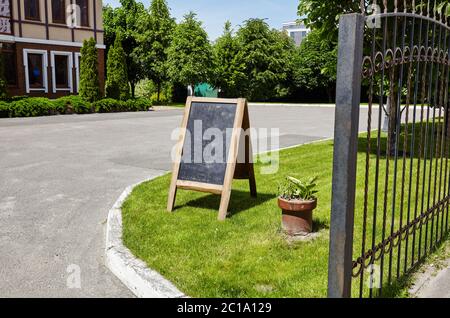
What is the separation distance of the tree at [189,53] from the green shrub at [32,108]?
13222 mm

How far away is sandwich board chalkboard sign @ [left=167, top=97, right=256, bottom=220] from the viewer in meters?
6.03

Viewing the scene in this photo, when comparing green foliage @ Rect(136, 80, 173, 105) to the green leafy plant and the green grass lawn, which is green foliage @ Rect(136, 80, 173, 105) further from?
the green leafy plant

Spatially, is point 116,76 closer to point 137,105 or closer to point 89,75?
point 137,105

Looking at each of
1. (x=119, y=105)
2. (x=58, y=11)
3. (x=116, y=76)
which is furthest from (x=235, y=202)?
(x=58, y=11)

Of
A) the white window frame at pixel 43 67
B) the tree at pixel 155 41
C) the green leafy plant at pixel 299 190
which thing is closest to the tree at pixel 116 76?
the white window frame at pixel 43 67

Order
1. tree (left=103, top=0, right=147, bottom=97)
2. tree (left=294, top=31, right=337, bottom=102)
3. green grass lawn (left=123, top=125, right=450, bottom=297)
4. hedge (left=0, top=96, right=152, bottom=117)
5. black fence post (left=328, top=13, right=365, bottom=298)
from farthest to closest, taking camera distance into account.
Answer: tree (left=294, top=31, right=337, bottom=102) → tree (left=103, top=0, right=147, bottom=97) → hedge (left=0, top=96, right=152, bottom=117) → green grass lawn (left=123, top=125, right=450, bottom=297) → black fence post (left=328, top=13, right=365, bottom=298)

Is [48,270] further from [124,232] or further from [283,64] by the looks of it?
[283,64]

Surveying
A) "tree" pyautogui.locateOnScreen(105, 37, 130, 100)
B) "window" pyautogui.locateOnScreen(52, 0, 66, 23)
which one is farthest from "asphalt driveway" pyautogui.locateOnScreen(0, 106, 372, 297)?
"window" pyautogui.locateOnScreen(52, 0, 66, 23)

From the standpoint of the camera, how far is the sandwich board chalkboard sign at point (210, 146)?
6.03m

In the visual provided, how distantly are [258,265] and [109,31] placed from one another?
38.7 metres

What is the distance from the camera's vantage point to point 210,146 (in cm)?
623

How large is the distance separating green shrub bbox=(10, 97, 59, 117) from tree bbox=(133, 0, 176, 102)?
14779 millimetres

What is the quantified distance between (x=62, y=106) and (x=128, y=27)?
63.0 ft

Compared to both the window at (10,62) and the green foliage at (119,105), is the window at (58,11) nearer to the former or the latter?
the window at (10,62)
